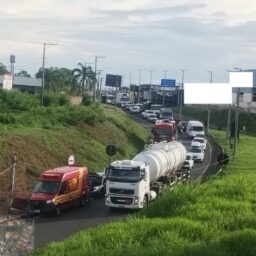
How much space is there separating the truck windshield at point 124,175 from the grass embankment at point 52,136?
628cm

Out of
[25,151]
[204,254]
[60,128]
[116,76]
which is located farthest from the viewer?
[116,76]

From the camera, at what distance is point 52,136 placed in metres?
46.1

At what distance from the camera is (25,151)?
39.3 metres

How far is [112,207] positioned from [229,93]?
13312 mm

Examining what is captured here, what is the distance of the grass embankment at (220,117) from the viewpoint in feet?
320

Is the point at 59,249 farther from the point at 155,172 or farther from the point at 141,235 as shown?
the point at 155,172

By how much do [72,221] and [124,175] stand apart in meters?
3.69

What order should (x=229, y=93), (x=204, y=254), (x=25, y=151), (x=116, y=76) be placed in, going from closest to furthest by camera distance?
(x=204, y=254), (x=229, y=93), (x=25, y=151), (x=116, y=76)

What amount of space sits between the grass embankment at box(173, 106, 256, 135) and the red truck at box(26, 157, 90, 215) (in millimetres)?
64527

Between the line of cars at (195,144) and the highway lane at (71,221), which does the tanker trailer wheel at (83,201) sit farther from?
the line of cars at (195,144)

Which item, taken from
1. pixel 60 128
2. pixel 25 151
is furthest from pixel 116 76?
pixel 25 151

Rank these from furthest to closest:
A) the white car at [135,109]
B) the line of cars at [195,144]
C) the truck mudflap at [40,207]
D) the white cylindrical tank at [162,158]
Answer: the white car at [135,109]
the line of cars at [195,144]
the white cylindrical tank at [162,158]
the truck mudflap at [40,207]

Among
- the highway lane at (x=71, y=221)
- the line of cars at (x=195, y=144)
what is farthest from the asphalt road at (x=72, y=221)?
the line of cars at (x=195, y=144)

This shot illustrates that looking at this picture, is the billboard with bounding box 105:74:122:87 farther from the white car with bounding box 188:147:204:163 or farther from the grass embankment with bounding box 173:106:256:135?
the white car with bounding box 188:147:204:163
